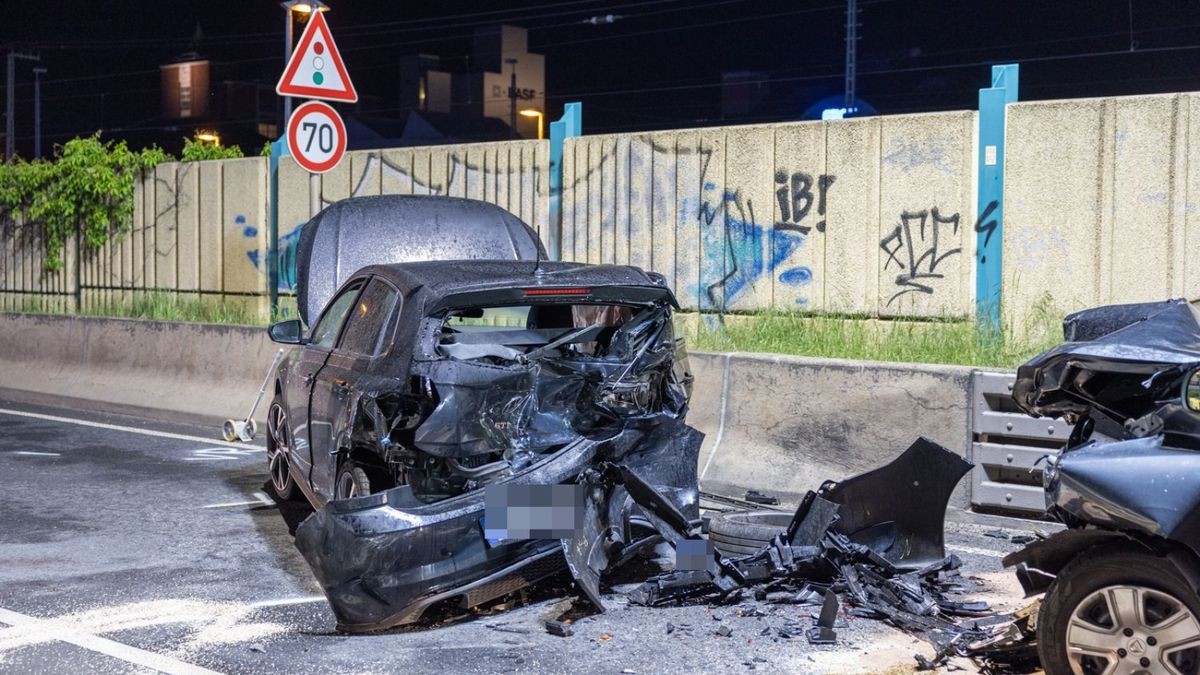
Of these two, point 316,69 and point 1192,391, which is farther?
point 316,69

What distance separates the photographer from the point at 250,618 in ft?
19.7

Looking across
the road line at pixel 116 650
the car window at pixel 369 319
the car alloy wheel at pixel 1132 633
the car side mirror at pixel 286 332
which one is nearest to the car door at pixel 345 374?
the car window at pixel 369 319

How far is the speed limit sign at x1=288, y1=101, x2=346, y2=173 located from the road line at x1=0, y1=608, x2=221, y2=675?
7.16 m

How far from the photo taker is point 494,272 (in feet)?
22.3

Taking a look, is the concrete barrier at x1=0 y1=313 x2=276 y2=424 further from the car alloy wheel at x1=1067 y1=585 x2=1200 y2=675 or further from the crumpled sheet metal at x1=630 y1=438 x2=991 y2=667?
the car alloy wheel at x1=1067 y1=585 x2=1200 y2=675

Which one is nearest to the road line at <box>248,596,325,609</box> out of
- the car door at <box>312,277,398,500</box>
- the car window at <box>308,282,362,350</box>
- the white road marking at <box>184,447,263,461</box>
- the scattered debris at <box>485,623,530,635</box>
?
the car door at <box>312,277,398,500</box>

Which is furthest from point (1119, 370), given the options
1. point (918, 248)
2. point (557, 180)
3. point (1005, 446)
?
point (557, 180)

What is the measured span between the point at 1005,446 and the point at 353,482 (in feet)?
12.7

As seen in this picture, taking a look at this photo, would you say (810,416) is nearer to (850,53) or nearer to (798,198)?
(798,198)

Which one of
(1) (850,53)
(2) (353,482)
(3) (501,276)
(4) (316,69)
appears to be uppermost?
(1) (850,53)

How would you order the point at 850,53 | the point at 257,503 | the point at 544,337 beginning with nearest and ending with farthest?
the point at 544,337 → the point at 257,503 → the point at 850,53

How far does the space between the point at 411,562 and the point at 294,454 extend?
2.69 metres

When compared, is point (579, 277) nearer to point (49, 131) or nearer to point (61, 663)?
point (61, 663)

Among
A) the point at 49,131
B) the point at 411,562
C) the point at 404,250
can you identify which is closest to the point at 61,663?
the point at 411,562
